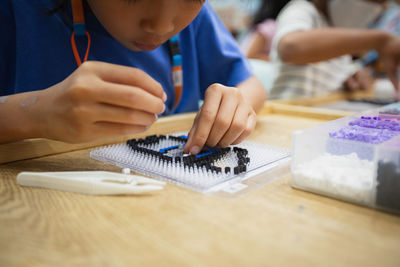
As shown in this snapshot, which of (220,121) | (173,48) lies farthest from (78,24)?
(220,121)

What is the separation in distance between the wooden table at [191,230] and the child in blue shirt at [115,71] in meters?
0.09

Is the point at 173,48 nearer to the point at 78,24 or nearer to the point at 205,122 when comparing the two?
the point at 78,24

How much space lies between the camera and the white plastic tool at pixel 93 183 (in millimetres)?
338

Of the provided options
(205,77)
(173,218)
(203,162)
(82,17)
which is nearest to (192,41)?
(205,77)

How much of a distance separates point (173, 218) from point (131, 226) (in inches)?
1.6

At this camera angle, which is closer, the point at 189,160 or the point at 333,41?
the point at 189,160

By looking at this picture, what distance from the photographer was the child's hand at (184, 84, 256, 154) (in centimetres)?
45

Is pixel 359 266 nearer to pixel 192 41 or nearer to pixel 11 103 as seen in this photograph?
pixel 11 103

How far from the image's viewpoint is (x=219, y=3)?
2.61 m

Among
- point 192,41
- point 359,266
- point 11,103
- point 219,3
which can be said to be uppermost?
point 219,3

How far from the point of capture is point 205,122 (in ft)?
1.48

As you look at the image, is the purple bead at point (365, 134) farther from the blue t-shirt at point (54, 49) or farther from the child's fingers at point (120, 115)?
the blue t-shirt at point (54, 49)

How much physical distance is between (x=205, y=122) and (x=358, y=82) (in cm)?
120

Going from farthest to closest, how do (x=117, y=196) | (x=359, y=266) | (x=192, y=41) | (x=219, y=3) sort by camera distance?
(x=219, y=3), (x=192, y=41), (x=117, y=196), (x=359, y=266)
